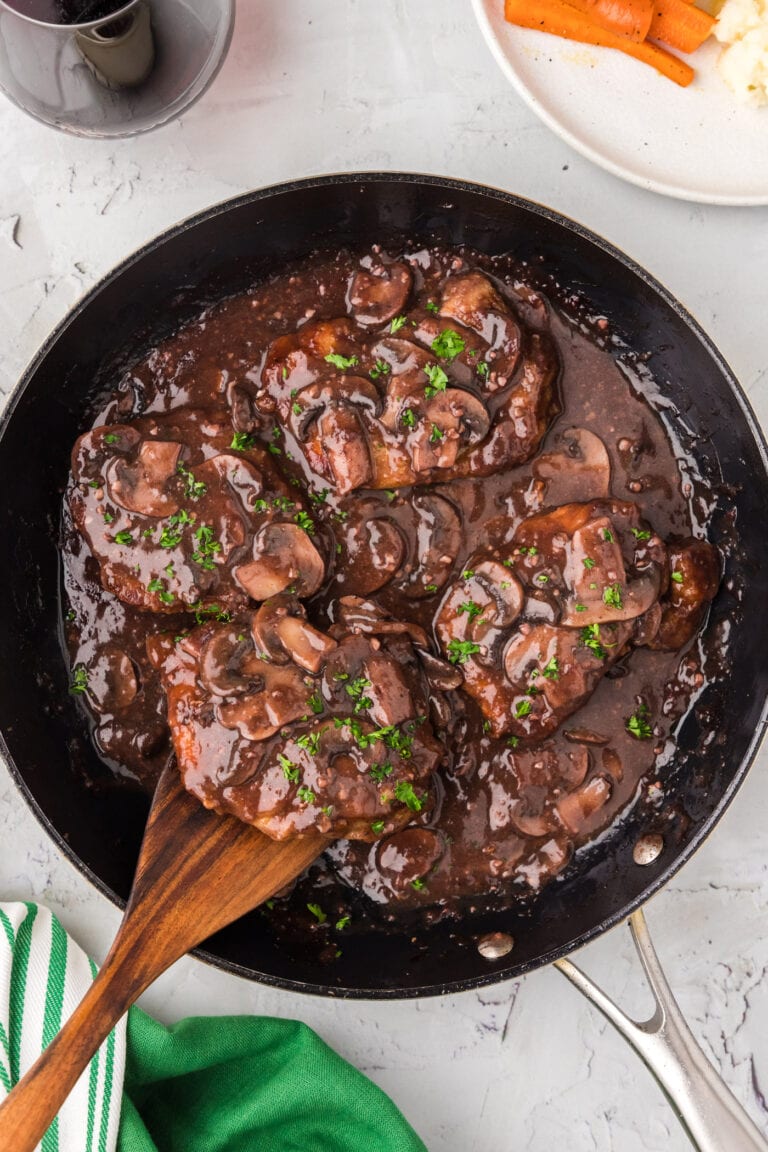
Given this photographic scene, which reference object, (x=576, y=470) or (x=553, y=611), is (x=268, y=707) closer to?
(x=553, y=611)

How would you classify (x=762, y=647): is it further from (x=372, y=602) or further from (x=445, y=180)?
(x=445, y=180)

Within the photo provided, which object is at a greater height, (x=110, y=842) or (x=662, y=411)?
(x=662, y=411)

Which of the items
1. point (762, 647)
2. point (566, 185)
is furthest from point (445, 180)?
point (762, 647)

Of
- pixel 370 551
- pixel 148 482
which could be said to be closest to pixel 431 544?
pixel 370 551

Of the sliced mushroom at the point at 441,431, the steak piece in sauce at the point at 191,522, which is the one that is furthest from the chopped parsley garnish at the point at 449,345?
the steak piece in sauce at the point at 191,522

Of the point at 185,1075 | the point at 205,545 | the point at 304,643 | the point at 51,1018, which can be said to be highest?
the point at 205,545
